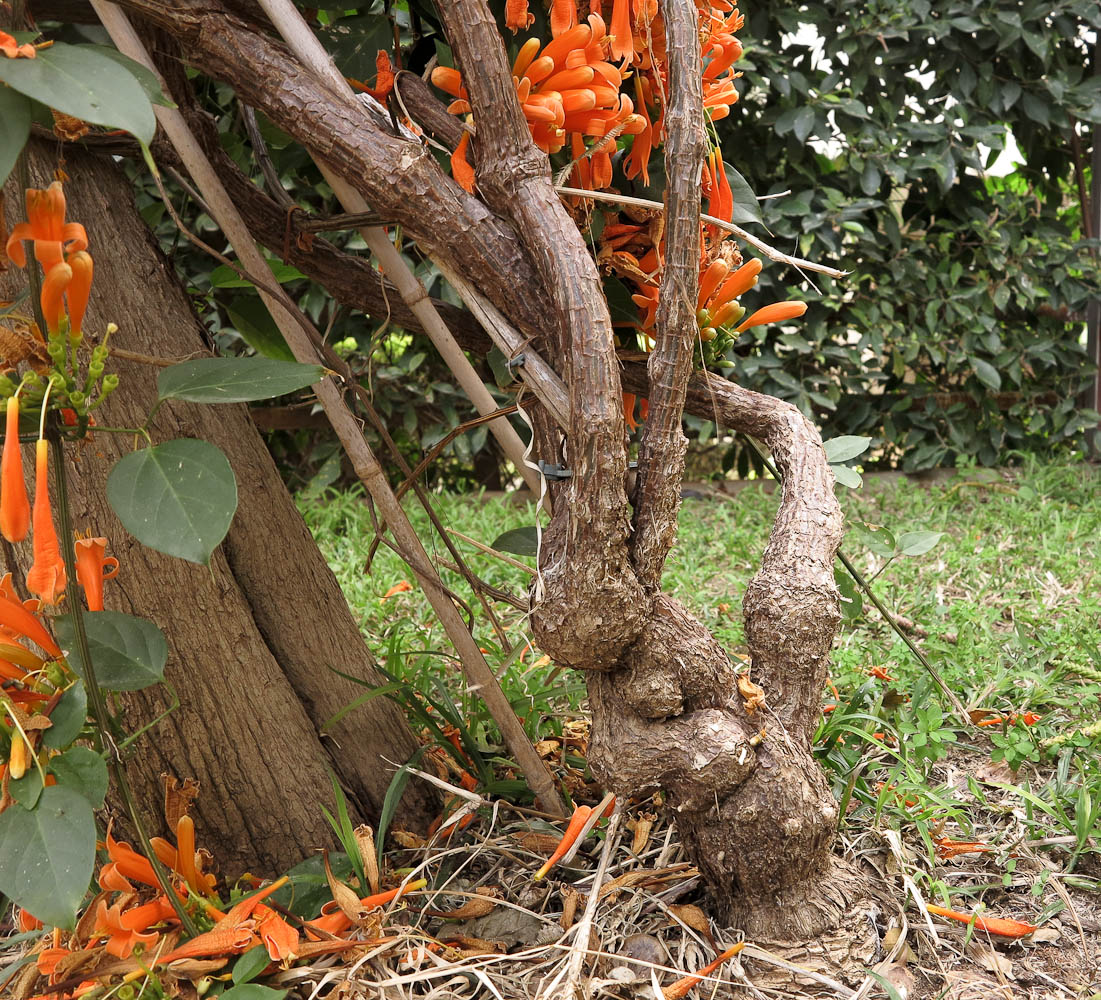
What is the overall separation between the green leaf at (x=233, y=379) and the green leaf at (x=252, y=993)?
0.51 m

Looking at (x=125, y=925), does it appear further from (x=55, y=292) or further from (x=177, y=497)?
(x=55, y=292)

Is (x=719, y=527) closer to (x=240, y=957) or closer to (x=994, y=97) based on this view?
(x=994, y=97)

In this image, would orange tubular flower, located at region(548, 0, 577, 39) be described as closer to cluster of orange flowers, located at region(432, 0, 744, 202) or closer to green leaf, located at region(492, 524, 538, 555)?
cluster of orange flowers, located at region(432, 0, 744, 202)

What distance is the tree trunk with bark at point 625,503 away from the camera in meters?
0.85

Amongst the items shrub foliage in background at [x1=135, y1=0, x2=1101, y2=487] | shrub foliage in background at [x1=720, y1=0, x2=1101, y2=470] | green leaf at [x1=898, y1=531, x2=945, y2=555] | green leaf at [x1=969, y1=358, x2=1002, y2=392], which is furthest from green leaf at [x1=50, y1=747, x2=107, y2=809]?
green leaf at [x1=969, y1=358, x2=1002, y2=392]

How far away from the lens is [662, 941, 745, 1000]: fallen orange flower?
2.99 ft

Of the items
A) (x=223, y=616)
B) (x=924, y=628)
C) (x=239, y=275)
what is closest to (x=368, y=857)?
(x=223, y=616)

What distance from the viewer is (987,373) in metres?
3.17

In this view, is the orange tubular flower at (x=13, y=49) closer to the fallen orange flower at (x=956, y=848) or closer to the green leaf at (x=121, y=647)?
the green leaf at (x=121, y=647)

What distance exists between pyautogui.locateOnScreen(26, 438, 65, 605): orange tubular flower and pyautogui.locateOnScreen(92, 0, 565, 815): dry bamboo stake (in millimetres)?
380

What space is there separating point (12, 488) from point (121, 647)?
255 millimetres

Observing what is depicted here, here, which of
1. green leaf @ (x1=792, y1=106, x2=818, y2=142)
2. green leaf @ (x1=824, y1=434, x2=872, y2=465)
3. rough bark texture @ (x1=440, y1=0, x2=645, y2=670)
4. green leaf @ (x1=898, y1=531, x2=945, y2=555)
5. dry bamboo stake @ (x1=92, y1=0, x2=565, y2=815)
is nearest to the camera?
rough bark texture @ (x1=440, y1=0, x2=645, y2=670)

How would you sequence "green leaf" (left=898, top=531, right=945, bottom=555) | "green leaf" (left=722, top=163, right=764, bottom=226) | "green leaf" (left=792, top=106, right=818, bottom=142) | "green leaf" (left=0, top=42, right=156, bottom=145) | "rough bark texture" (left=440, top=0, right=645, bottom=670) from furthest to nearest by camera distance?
"green leaf" (left=792, top=106, right=818, bottom=142)
"green leaf" (left=898, top=531, right=945, bottom=555)
"green leaf" (left=722, top=163, right=764, bottom=226)
"rough bark texture" (left=440, top=0, right=645, bottom=670)
"green leaf" (left=0, top=42, right=156, bottom=145)

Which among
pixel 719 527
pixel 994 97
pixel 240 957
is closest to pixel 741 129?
pixel 994 97
